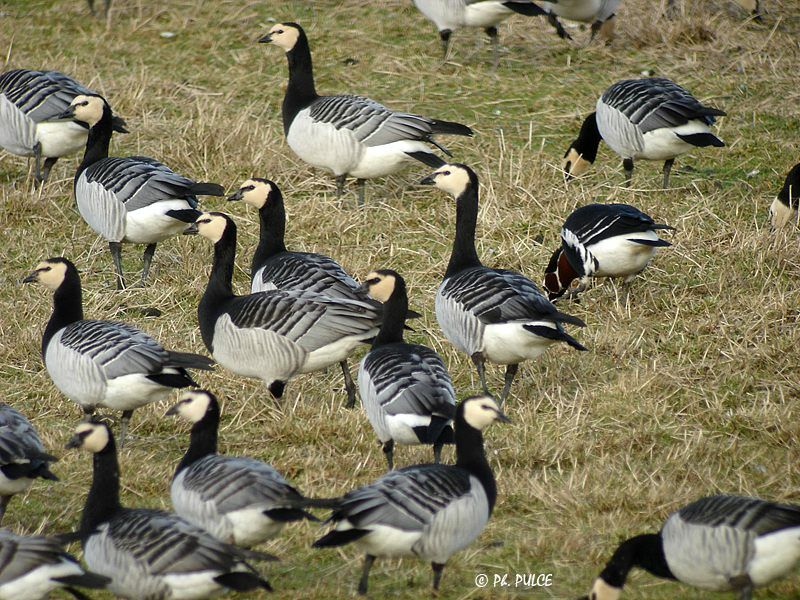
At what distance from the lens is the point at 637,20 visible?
1170cm

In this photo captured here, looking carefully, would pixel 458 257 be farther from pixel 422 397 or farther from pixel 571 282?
pixel 422 397

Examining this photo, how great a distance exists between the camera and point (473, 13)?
1082cm

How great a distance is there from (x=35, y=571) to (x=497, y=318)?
2.88 m

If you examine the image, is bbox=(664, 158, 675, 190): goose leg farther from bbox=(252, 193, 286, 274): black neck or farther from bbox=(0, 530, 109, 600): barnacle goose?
bbox=(0, 530, 109, 600): barnacle goose

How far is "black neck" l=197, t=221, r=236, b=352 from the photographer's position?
6.57m

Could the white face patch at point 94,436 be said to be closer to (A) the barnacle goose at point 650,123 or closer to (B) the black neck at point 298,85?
(B) the black neck at point 298,85

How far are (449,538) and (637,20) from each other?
844cm

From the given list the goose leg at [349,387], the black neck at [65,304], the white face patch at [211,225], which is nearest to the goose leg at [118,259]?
the white face patch at [211,225]

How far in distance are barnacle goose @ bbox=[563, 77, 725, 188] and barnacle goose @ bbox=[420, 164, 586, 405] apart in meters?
2.44

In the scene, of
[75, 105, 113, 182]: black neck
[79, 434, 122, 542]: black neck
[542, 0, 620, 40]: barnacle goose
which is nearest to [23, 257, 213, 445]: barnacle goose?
[79, 434, 122, 542]: black neck

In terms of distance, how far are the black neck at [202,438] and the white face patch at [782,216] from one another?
460 centimetres

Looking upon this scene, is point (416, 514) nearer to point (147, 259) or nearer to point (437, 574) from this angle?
point (437, 574)

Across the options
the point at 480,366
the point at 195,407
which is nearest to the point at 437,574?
the point at 195,407

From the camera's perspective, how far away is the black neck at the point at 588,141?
9.15m
